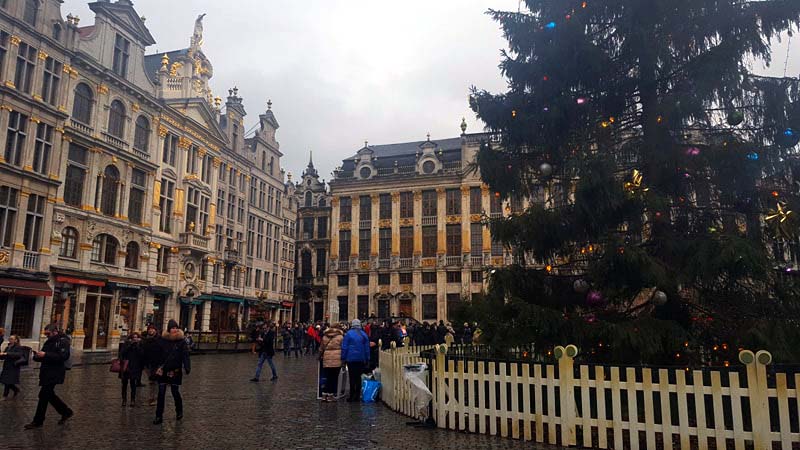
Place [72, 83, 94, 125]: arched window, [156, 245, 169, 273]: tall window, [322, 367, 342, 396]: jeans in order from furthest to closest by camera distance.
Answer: [156, 245, 169, 273]: tall window, [72, 83, 94, 125]: arched window, [322, 367, 342, 396]: jeans

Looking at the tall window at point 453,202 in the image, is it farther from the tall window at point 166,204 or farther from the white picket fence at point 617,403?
the white picket fence at point 617,403

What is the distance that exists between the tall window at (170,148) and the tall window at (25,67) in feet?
35.6

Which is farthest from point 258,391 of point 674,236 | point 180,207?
point 180,207

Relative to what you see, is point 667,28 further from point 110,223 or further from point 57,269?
point 110,223

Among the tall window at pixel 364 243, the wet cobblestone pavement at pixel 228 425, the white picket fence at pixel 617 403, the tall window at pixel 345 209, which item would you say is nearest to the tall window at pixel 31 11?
the wet cobblestone pavement at pixel 228 425

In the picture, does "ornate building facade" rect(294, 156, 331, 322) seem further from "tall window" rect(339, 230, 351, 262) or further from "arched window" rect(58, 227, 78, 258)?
"arched window" rect(58, 227, 78, 258)

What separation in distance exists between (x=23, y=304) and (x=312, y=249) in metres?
37.3

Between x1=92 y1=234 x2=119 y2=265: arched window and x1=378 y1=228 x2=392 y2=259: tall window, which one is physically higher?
x1=378 y1=228 x2=392 y2=259: tall window

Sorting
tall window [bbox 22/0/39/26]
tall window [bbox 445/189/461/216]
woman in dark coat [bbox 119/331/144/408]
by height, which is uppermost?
tall window [bbox 22/0/39/26]

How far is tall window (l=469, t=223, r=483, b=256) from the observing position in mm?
53875

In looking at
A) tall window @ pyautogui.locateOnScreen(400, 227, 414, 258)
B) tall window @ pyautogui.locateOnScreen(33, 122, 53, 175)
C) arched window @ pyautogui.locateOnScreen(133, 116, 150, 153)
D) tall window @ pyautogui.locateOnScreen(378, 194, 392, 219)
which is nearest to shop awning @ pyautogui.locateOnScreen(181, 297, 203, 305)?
arched window @ pyautogui.locateOnScreen(133, 116, 150, 153)

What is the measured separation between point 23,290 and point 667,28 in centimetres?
2844

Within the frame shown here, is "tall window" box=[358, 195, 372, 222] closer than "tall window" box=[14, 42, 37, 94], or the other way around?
"tall window" box=[14, 42, 37, 94]

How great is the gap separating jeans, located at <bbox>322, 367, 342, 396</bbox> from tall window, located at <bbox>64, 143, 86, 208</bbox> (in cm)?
2452
